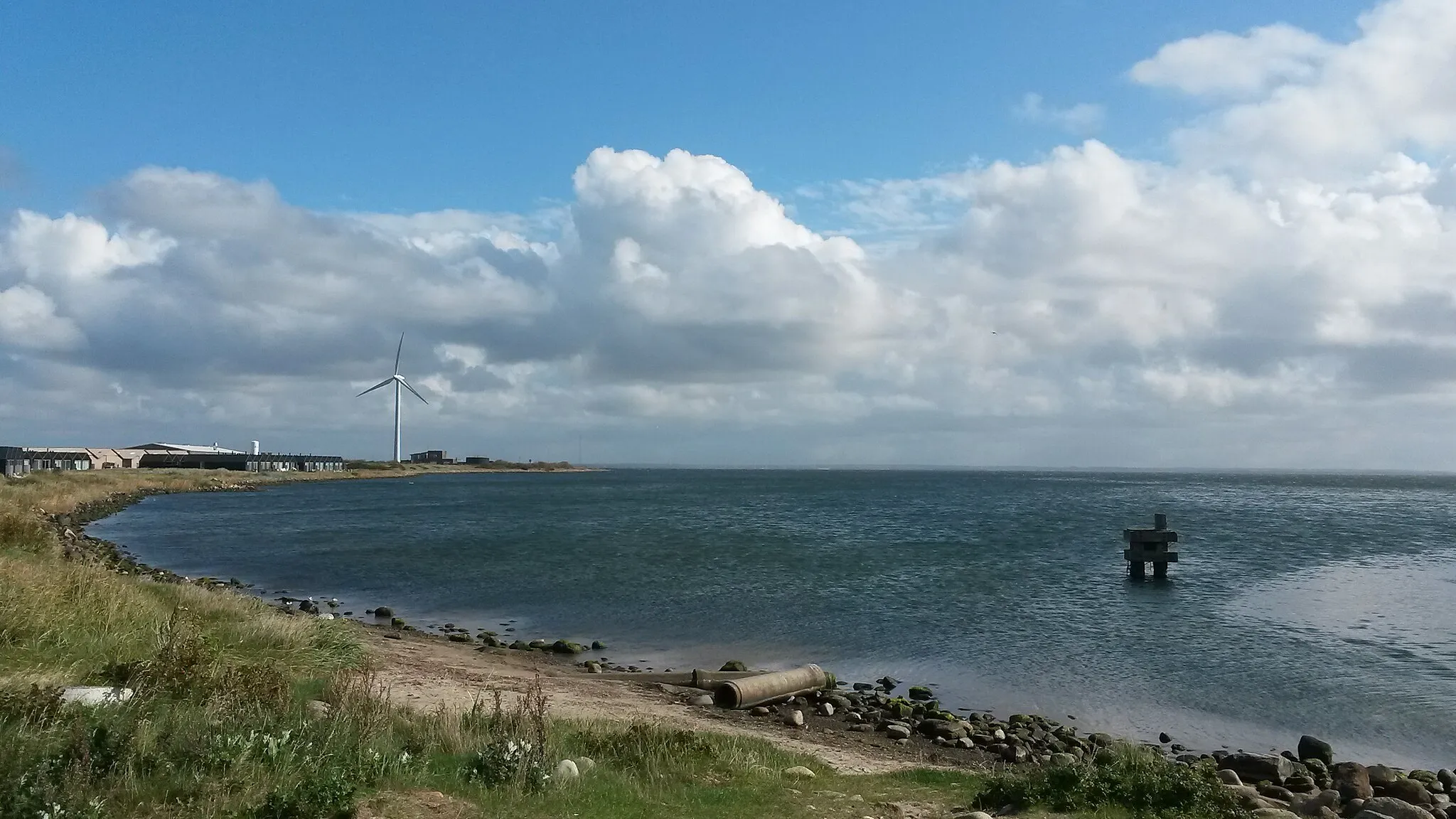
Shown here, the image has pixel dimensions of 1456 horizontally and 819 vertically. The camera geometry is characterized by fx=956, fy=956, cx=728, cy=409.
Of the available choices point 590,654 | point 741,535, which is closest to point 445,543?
point 741,535

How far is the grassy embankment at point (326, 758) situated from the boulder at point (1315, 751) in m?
8.48

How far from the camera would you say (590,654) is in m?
25.1

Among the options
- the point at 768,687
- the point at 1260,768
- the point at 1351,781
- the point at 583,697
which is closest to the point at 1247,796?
the point at 1260,768

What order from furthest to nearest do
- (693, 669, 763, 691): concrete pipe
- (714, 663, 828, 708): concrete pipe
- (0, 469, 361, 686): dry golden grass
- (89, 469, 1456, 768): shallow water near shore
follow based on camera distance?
(89, 469, 1456, 768): shallow water near shore, (693, 669, 763, 691): concrete pipe, (714, 663, 828, 708): concrete pipe, (0, 469, 361, 686): dry golden grass

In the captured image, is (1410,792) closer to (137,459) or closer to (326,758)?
(326,758)

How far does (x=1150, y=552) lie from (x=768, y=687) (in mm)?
29328

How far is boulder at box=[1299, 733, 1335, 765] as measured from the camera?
55.4 feet

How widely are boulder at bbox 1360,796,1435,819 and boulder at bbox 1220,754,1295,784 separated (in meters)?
2.57

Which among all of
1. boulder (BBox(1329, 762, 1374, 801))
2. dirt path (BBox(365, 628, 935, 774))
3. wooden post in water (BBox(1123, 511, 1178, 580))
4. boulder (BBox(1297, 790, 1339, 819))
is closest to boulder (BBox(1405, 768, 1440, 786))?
boulder (BBox(1329, 762, 1374, 801))

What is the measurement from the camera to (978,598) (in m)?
35.4

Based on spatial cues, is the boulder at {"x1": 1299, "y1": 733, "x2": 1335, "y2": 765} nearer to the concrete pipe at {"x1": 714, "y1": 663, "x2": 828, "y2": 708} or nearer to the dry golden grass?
the concrete pipe at {"x1": 714, "y1": 663, "x2": 828, "y2": 708}

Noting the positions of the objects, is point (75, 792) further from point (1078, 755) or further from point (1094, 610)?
point (1094, 610)

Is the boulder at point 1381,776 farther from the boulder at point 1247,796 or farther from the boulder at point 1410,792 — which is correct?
the boulder at point 1247,796

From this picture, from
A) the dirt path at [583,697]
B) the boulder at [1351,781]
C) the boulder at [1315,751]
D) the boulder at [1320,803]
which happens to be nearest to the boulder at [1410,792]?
the boulder at [1351,781]
